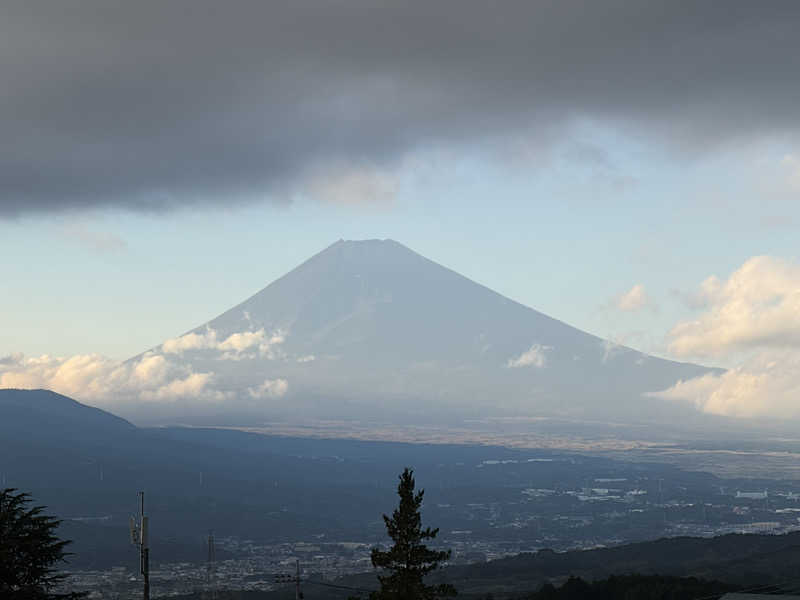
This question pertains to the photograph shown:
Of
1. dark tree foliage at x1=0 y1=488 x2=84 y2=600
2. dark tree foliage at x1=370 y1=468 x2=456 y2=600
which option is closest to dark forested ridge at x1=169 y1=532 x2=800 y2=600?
dark tree foliage at x1=370 y1=468 x2=456 y2=600

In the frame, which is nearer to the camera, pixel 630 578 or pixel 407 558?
pixel 407 558

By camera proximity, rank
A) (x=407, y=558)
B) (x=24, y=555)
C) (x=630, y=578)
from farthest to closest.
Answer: (x=630, y=578) < (x=407, y=558) < (x=24, y=555)

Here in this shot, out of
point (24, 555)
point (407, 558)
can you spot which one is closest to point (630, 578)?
point (407, 558)

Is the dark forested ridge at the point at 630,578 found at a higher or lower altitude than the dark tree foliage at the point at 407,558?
lower

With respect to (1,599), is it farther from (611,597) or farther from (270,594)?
(270,594)

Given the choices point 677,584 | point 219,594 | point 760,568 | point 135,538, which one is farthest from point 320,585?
point 135,538

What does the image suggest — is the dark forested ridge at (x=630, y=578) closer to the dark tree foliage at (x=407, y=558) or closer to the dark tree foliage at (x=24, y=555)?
the dark tree foliage at (x=407, y=558)

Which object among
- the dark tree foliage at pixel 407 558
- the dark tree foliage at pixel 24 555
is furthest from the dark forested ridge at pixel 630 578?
the dark tree foliage at pixel 24 555

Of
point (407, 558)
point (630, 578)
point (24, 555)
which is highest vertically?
point (24, 555)

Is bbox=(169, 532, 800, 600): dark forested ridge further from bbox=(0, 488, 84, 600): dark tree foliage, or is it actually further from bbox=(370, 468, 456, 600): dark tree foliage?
bbox=(0, 488, 84, 600): dark tree foliage

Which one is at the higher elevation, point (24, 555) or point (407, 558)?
point (24, 555)

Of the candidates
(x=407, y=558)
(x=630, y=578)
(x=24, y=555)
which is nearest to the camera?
(x=24, y=555)

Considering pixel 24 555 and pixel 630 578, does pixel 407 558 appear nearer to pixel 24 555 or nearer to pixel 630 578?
pixel 24 555
